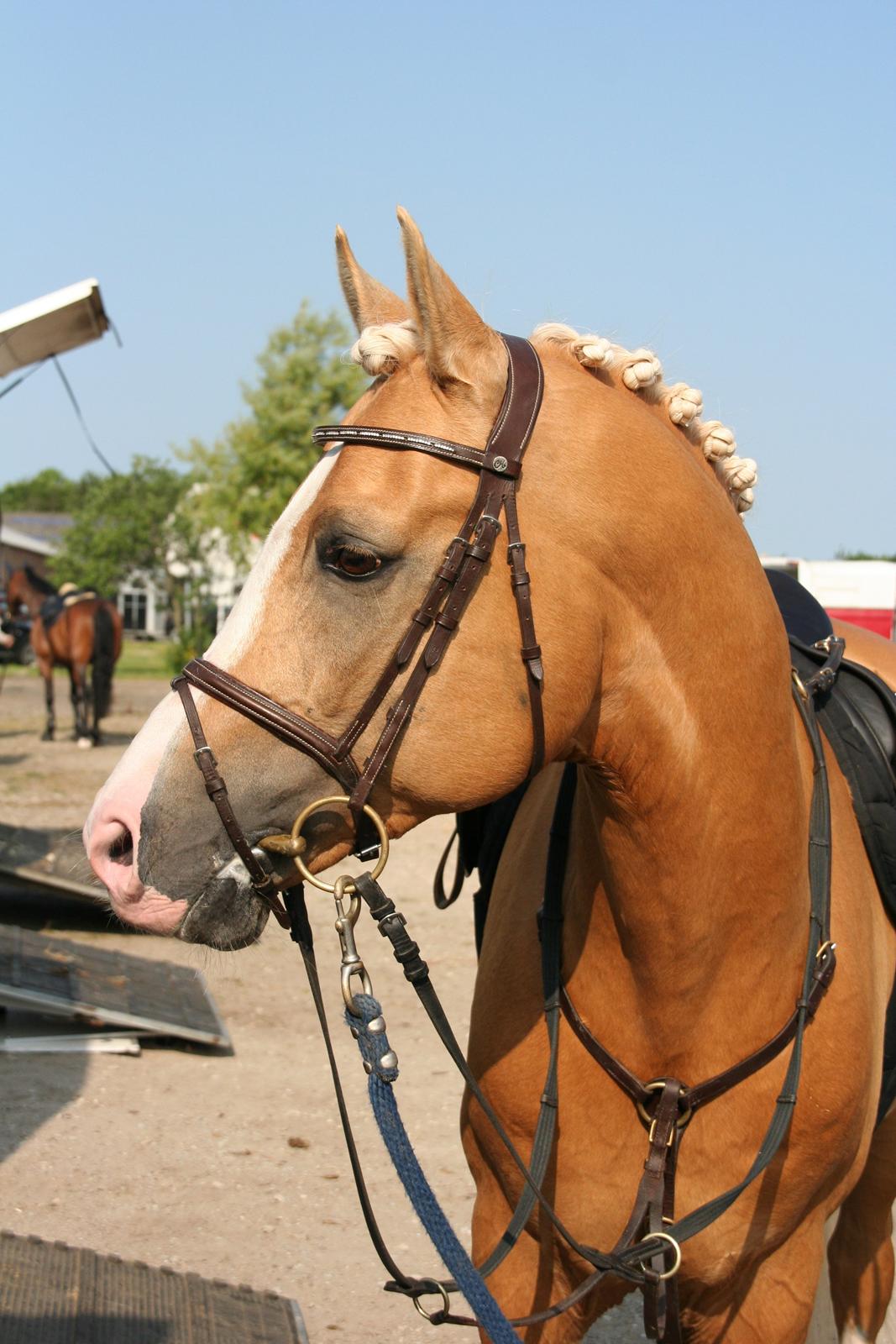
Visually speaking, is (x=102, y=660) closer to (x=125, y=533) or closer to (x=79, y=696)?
(x=79, y=696)

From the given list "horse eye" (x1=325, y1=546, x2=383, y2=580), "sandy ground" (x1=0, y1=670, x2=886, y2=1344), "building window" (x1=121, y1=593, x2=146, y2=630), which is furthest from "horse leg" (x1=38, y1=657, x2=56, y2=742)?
"building window" (x1=121, y1=593, x2=146, y2=630)

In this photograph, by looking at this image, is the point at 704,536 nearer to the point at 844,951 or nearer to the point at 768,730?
the point at 768,730

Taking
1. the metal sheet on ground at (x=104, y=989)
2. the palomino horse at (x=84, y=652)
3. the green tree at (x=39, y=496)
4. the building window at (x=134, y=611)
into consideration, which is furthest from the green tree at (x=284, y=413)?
the green tree at (x=39, y=496)

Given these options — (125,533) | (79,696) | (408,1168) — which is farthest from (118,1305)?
(125,533)

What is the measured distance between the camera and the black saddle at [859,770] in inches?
98.1

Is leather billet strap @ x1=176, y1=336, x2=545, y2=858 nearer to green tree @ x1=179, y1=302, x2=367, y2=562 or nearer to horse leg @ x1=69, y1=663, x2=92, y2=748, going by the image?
horse leg @ x1=69, y1=663, x2=92, y2=748

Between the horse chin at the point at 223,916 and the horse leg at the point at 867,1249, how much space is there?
6.54 feet

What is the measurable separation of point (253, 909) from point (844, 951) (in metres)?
1.17

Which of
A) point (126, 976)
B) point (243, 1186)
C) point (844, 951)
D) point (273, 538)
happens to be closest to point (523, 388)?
point (273, 538)

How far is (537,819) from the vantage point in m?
2.64

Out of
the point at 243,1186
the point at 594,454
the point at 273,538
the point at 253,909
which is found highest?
the point at 594,454

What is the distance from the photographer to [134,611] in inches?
2822

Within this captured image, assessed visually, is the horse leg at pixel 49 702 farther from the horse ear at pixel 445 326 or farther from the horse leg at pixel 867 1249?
the horse ear at pixel 445 326

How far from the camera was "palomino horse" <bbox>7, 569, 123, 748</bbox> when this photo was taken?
16328 mm
